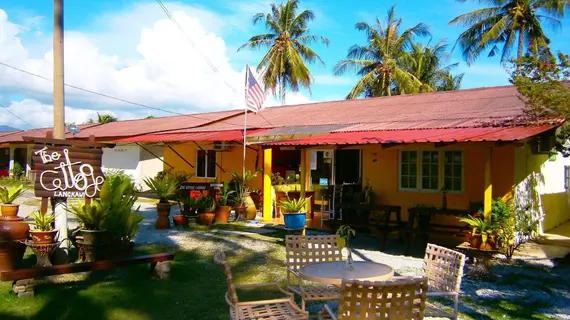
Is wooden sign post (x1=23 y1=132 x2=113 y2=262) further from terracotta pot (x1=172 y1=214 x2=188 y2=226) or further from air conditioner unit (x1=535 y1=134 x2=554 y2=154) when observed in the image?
air conditioner unit (x1=535 y1=134 x2=554 y2=154)

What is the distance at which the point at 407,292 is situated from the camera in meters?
3.19

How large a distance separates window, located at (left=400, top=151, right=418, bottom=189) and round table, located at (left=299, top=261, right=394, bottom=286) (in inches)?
264

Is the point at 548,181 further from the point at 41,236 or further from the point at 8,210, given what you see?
the point at 8,210

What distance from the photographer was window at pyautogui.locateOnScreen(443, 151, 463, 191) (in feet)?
34.1

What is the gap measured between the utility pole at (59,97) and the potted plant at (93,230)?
25.2 inches

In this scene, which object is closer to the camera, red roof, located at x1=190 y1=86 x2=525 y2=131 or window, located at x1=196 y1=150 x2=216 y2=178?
red roof, located at x1=190 y1=86 x2=525 y2=131

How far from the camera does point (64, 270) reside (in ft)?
18.1

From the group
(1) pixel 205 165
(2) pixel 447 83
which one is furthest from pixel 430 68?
(1) pixel 205 165

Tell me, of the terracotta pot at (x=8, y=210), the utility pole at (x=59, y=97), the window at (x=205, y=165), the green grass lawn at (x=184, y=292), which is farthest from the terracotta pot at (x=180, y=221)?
the window at (x=205, y=165)

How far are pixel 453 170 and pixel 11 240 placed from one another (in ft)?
28.1

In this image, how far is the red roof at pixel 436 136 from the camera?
7.57 meters

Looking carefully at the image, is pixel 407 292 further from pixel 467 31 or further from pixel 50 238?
pixel 467 31

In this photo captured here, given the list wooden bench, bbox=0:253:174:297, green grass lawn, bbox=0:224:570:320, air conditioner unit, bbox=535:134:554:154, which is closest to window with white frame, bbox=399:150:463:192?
air conditioner unit, bbox=535:134:554:154

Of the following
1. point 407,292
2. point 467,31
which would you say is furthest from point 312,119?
point 467,31
